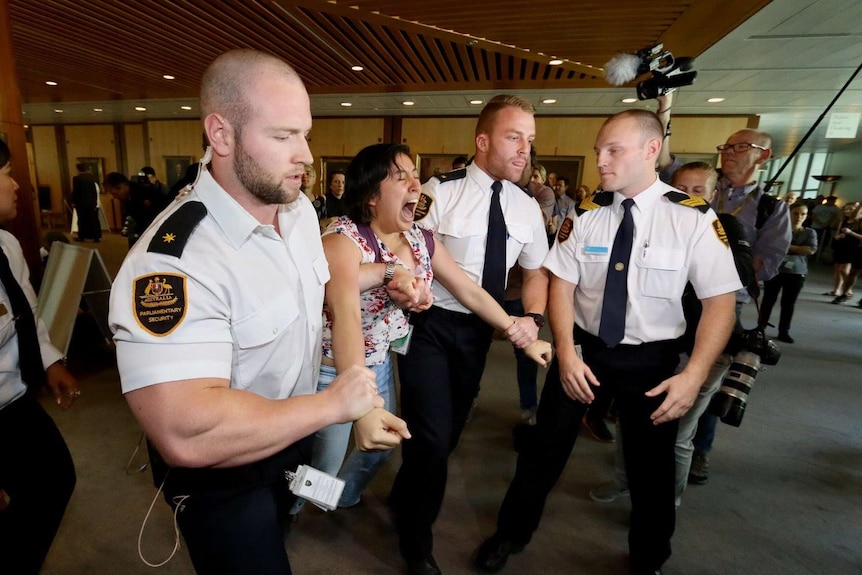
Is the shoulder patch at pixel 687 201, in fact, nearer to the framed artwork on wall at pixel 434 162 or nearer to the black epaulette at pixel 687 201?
the black epaulette at pixel 687 201

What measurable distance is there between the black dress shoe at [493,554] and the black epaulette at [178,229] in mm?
1656

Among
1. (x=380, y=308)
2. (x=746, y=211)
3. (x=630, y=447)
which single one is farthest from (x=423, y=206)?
(x=746, y=211)

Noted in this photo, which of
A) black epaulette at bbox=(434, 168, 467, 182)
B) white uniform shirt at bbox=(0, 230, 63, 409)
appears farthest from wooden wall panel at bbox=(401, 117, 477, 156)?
white uniform shirt at bbox=(0, 230, 63, 409)

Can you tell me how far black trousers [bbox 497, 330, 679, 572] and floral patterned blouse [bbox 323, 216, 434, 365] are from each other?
65 centimetres

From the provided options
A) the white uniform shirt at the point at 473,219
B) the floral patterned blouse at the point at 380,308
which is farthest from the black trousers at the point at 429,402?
the white uniform shirt at the point at 473,219

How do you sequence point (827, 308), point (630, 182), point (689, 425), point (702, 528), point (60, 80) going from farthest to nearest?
point (60, 80)
point (827, 308)
point (702, 528)
point (689, 425)
point (630, 182)

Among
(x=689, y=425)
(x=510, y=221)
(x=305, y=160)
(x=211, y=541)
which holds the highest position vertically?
(x=305, y=160)

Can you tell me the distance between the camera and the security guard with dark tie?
1.47 meters

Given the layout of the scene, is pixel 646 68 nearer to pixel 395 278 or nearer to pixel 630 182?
pixel 630 182

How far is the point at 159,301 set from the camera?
2.56ft

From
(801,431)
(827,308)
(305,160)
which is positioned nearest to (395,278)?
(305,160)

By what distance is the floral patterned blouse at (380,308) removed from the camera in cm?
156

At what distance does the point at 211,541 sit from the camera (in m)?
0.97

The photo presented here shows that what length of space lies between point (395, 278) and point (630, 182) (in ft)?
2.96
